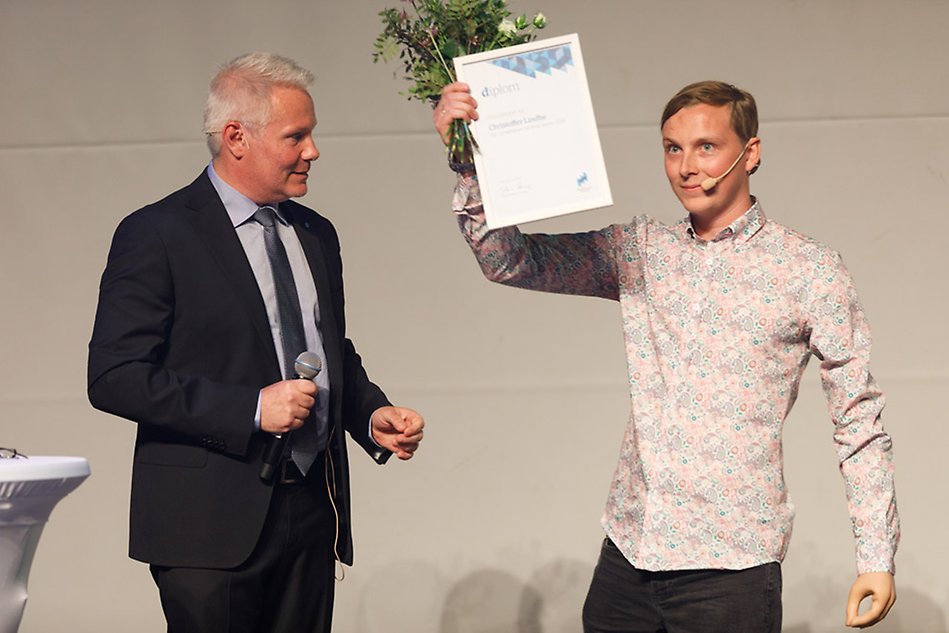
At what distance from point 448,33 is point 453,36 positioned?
0.04 ft

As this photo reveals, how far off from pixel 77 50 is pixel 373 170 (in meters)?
1.12

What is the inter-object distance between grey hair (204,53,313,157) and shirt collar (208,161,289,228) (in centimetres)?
6

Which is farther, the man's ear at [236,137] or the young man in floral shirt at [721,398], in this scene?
the man's ear at [236,137]

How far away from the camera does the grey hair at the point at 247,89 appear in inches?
95.0

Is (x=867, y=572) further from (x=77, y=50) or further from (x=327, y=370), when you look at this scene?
(x=77, y=50)

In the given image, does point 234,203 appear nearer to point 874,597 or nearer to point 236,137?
point 236,137

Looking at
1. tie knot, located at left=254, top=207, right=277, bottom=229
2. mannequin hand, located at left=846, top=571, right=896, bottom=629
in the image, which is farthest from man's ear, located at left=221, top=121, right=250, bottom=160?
mannequin hand, located at left=846, top=571, right=896, bottom=629

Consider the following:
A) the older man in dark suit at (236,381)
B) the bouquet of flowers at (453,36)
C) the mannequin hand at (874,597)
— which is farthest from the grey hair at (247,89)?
the mannequin hand at (874,597)

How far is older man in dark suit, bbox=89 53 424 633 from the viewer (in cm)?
221

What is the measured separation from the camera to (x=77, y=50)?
427cm

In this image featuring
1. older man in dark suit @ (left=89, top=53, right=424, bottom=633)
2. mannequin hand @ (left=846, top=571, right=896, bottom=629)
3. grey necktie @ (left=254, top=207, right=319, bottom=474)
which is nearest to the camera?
mannequin hand @ (left=846, top=571, right=896, bottom=629)

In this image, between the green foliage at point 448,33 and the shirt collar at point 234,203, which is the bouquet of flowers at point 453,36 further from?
the shirt collar at point 234,203

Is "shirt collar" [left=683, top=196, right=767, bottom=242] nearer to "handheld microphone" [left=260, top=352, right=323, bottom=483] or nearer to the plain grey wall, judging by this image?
"handheld microphone" [left=260, top=352, right=323, bottom=483]

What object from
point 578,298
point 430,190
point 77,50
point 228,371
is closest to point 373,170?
point 430,190
